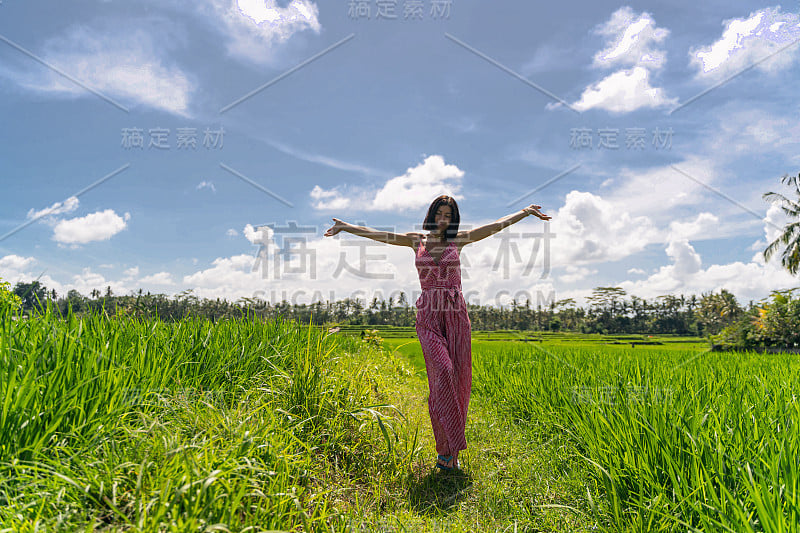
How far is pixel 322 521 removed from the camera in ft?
6.66

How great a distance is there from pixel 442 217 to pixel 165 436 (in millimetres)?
2648

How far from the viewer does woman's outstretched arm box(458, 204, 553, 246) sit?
392 cm

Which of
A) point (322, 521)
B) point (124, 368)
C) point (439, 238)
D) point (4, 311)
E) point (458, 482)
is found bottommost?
point (458, 482)

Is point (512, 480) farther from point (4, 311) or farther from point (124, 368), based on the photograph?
point (4, 311)

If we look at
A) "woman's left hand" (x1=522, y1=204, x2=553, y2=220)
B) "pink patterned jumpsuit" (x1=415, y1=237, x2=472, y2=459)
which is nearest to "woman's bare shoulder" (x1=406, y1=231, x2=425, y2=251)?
"pink patterned jumpsuit" (x1=415, y1=237, x2=472, y2=459)

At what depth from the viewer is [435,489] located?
2.94m

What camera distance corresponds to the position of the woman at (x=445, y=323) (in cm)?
340

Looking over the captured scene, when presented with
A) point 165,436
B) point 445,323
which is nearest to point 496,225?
point 445,323

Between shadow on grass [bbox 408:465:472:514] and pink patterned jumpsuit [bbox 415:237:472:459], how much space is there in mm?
234

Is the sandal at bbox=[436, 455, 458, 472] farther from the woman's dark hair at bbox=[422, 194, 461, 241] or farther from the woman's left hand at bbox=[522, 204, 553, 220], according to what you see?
the woman's left hand at bbox=[522, 204, 553, 220]

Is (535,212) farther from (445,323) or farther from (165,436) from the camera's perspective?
(165,436)

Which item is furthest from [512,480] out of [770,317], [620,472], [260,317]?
[770,317]

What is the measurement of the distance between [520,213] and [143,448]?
357cm

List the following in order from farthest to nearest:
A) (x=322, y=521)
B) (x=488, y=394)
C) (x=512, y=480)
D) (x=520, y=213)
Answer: (x=488, y=394)
(x=520, y=213)
(x=512, y=480)
(x=322, y=521)
